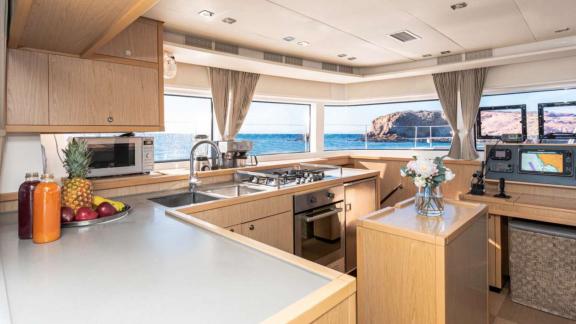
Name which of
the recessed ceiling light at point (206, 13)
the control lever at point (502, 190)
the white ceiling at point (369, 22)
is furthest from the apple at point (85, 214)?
the control lever at point (502, 190)

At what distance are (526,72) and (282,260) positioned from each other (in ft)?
13.6

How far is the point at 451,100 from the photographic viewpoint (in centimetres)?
427

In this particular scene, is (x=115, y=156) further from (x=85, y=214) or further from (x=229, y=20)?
(x=229, y=20)

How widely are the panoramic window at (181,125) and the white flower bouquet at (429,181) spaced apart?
8.22 feet

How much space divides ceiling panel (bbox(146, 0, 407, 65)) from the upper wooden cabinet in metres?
0.26

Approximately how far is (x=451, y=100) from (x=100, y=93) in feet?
13.1

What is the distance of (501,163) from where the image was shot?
3.14 m

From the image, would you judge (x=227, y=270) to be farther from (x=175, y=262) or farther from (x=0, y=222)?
(x=0, y=222)

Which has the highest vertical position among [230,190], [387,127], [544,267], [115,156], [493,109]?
[493,109]

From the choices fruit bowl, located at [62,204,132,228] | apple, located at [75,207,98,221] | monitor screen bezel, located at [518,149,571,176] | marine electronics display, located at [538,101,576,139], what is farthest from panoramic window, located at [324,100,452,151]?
apple, located at [75,207,98,221]

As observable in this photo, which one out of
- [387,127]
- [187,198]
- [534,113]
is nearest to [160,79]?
[187,198]

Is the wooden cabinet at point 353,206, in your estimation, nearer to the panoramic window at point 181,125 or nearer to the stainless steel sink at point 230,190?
the stainless steel sink at point 230,190

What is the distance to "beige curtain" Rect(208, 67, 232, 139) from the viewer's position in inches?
145

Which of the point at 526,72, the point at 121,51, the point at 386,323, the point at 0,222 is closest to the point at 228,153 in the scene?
→ the point at 121,51
